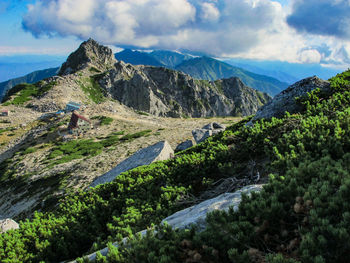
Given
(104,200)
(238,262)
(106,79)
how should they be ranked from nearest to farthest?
(238,262) → (104,200) → (106,79)

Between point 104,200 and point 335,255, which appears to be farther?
point 104,200

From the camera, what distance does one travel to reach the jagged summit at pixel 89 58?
143625 mm

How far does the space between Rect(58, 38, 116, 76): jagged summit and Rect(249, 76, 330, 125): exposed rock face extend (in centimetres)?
14384

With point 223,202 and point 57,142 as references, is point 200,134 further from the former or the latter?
point 57,142

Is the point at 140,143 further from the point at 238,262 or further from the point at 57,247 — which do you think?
the point at 238,262

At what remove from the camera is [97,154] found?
2653 centimetres

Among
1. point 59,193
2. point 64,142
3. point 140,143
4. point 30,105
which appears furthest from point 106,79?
point 59,193

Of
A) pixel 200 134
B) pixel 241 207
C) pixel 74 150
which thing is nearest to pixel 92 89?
pixel 74 150

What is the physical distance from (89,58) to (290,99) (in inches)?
6128

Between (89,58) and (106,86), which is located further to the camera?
(89,58)

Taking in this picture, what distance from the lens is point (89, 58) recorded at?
146 metres

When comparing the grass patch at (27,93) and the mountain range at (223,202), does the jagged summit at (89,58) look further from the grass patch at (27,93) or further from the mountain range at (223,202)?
the mountain range at (223,202)

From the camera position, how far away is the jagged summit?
14362 cm

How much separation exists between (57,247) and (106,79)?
12571 cm
